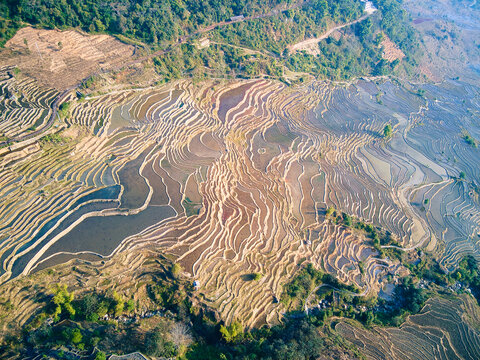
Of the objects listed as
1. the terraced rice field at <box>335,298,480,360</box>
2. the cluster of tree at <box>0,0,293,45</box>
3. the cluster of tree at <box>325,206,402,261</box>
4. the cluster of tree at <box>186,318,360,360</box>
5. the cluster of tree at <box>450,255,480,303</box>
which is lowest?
the cluster of tree at <box>450,255,480,303</box>

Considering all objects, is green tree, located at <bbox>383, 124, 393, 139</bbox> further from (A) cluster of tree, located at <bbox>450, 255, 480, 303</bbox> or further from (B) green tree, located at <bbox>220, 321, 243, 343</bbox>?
(B) green tree, located at <bbox>220, 321, 243, 343</bbox>

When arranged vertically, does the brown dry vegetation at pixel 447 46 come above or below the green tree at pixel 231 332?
above

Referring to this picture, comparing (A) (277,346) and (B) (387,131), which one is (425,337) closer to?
(A) (277,346)

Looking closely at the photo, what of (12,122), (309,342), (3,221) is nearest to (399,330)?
(309,342)

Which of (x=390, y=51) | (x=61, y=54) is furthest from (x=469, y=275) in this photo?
(x=390, y=51)

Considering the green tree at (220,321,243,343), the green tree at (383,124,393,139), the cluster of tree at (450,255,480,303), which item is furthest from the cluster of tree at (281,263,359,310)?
the green tree at (383,124,393,139)

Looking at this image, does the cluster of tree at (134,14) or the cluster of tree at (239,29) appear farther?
the cluster of tree at (239,29)

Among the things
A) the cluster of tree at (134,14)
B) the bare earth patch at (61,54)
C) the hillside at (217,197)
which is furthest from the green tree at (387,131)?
the bare earth patch at (61,54)

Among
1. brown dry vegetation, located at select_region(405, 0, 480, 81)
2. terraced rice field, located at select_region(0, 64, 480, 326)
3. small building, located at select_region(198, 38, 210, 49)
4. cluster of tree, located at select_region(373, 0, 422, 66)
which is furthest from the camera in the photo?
brown dry vegetation, located at select_region(405, 0, 480, 81)

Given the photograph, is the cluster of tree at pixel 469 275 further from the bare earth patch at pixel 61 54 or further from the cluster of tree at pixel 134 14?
the cluster of tree at pixel 134 14
